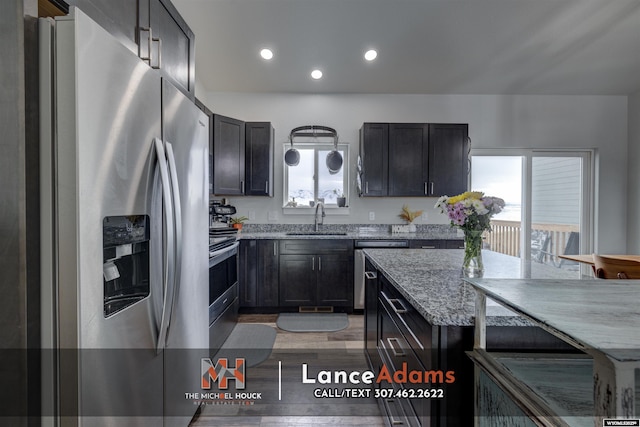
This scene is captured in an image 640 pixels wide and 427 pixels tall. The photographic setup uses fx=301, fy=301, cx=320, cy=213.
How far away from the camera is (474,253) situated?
145cm

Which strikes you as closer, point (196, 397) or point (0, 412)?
point (0, 412)

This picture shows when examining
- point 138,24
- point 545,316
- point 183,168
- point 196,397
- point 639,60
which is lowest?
point 196,397

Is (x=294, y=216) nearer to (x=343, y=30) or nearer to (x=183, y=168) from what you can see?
(x=343, y=30)

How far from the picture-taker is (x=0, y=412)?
76 cm

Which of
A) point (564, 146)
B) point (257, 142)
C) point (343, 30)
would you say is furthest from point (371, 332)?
point (564, 146)

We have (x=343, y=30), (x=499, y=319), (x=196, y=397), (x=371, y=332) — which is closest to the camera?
(x=499, y=319)

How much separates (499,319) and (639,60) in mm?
4655

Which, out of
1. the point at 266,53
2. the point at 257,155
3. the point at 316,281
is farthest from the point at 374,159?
the point at 266,53

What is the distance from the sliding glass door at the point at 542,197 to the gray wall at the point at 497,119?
149 mm

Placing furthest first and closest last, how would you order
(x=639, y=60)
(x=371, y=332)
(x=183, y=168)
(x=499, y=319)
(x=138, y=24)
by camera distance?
1. (x=639, y=60)
2. (x=371, y=332)
3. (x=183, y=168)
4. (x=138, y=24)
5. (x=499, y=319)

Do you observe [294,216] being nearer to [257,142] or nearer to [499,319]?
[257,142]

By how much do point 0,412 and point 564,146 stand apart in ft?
18.1

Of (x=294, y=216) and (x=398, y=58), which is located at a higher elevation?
(x=398, y=58)

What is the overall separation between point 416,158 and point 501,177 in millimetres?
1400
